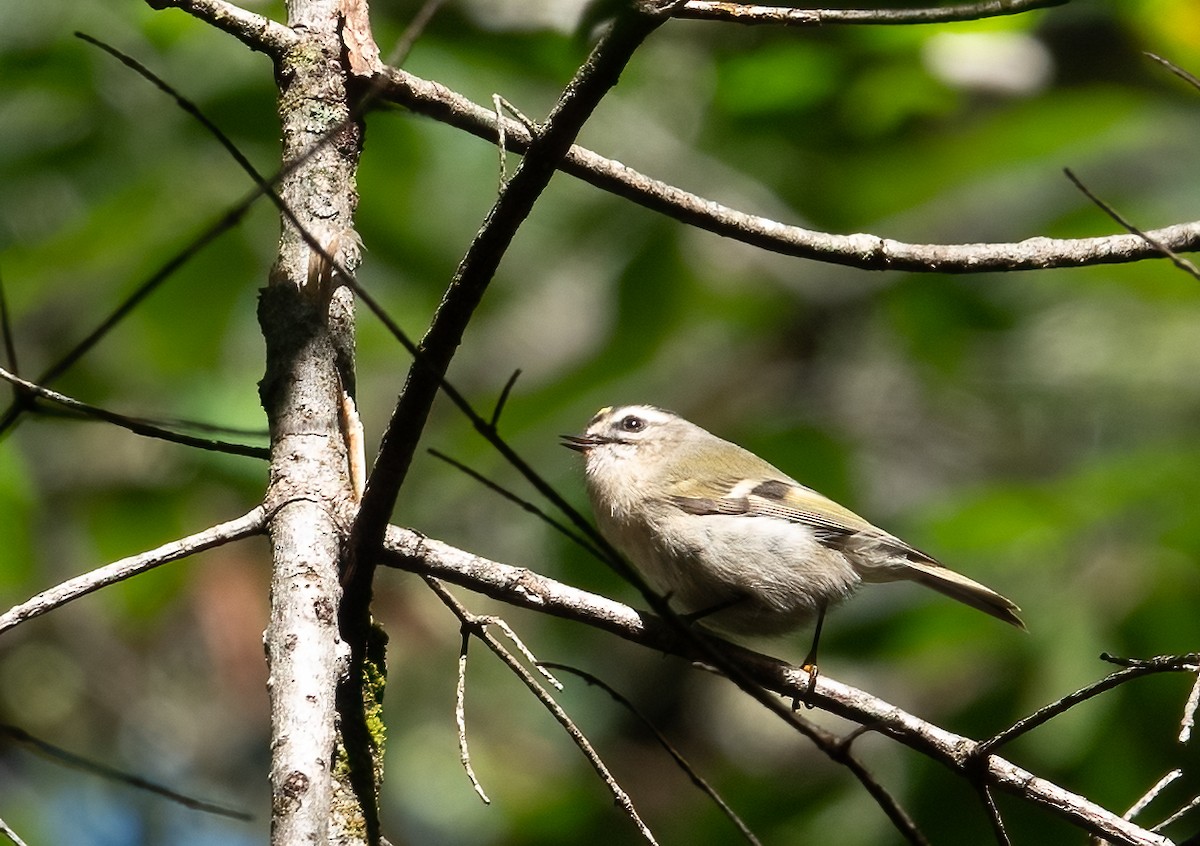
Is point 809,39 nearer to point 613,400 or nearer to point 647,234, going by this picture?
point 647,234

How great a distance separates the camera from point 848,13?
1867 mm

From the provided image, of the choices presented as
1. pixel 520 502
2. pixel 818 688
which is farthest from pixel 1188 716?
pixel 520 502

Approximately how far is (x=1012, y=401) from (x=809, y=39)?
3.42 m

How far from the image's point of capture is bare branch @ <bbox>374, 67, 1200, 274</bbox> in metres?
2.26

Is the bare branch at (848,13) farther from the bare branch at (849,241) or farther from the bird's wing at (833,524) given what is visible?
the bird's wing at (833,524)

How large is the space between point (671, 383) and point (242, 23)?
4.39 metres

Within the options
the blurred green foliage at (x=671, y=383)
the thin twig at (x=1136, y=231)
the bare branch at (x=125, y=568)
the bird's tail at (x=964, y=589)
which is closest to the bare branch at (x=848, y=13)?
the thin twig at (x=1136, y=231)

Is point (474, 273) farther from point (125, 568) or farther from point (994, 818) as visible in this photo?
point (994, 818)

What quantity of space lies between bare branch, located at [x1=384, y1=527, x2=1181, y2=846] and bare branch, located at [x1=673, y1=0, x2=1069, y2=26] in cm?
104

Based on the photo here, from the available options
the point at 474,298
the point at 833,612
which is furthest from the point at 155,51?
the point at 833,612

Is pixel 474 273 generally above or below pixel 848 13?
below

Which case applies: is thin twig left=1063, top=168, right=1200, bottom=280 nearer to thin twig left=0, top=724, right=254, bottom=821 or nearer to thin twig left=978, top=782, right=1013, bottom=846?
thin twig left=978, top=782, right=1013, bottom=846

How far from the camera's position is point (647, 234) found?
4.30 m

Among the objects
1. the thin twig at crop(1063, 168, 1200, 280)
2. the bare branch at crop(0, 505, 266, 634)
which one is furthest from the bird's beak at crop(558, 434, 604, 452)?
the thin twig at crop(1063, 168, 1200, 280)
